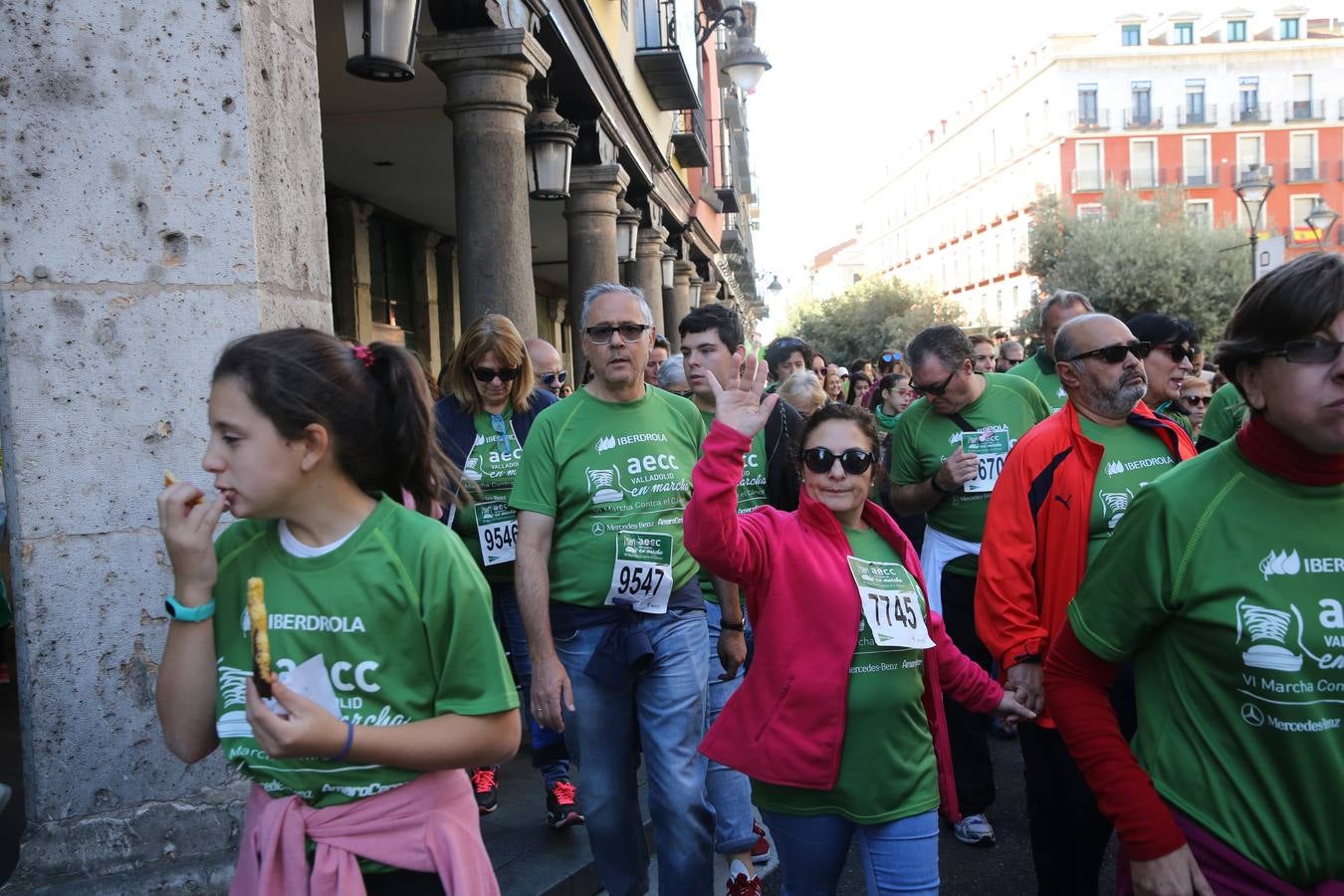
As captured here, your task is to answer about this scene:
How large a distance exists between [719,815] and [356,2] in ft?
12.8

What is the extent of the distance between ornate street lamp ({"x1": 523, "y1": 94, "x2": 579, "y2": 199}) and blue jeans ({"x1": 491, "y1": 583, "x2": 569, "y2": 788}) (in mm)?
5004

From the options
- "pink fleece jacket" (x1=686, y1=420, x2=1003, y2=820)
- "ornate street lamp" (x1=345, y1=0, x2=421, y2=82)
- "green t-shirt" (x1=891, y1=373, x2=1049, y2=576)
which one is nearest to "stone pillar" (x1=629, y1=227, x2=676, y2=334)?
"ornate street lamp" (x1=345, y1=0, x2=421, y2=82)

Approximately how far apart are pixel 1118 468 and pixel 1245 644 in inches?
70.3

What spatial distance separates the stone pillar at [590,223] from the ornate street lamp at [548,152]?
171cm

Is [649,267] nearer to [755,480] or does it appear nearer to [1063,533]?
[755,480]

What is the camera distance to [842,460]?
136 inches

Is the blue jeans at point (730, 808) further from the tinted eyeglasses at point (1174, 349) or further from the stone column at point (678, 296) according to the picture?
the stone column at point (678, 296)

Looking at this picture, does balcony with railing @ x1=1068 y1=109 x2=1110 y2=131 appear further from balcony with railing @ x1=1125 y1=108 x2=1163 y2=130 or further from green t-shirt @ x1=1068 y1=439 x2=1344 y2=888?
green t-shirt @ x1=1068 y1=439 x2=1344 y2=888

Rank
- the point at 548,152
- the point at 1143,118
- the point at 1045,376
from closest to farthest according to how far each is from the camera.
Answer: the point at 1045,376, the point at 548,152, the point at 1143,118

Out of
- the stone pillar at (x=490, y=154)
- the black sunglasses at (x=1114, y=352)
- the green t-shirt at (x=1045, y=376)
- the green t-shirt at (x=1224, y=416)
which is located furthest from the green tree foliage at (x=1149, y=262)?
the black sunglasses at (x=1114, y=352)

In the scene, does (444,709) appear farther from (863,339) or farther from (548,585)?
(863,339)

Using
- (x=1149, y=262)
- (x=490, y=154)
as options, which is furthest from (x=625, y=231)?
(x=1149, y=262)

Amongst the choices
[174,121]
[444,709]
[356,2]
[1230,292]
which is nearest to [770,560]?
[444,709]

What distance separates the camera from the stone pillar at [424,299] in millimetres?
16859
